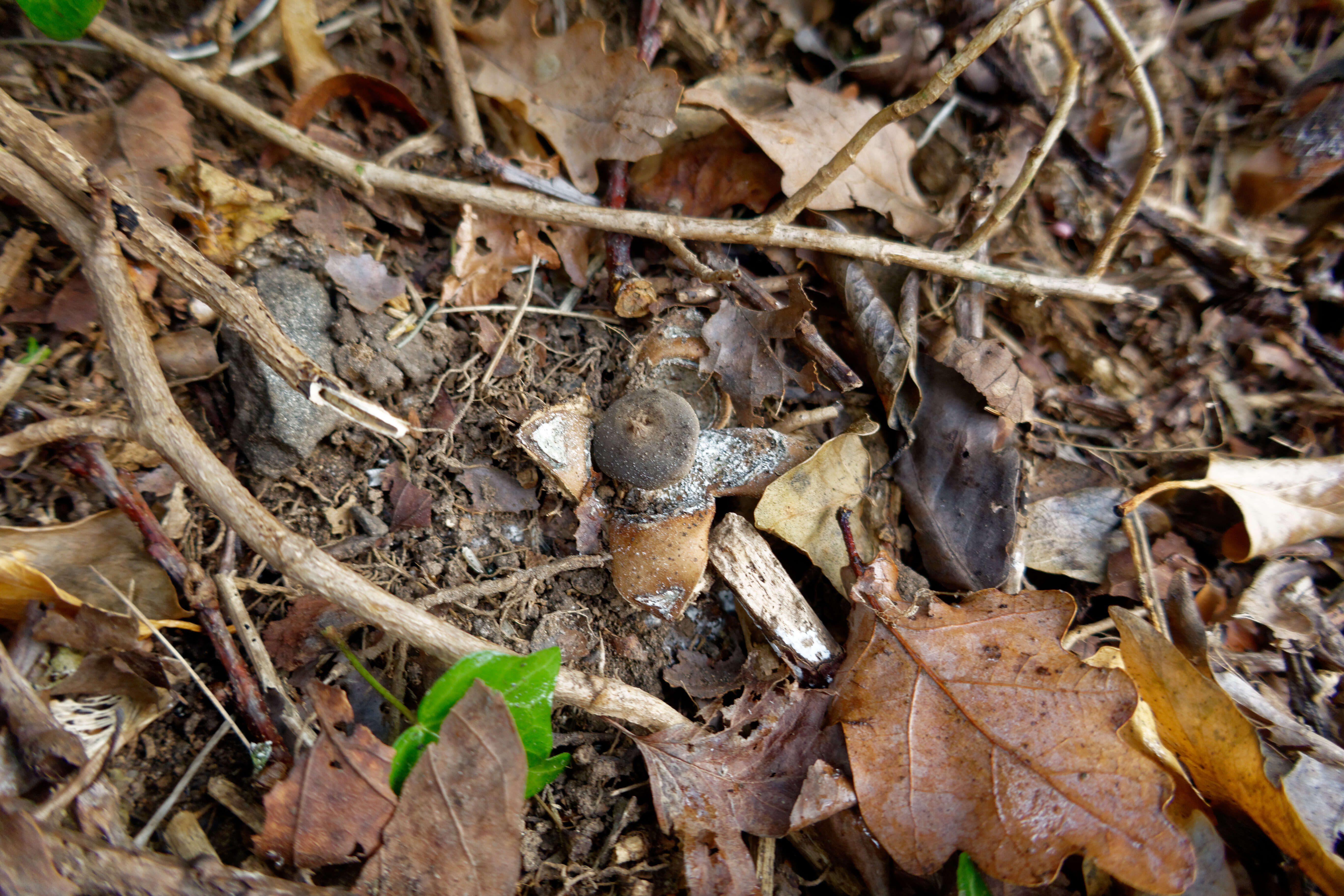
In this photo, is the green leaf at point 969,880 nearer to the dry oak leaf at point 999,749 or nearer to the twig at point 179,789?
the dry oak leaf at point 999,749

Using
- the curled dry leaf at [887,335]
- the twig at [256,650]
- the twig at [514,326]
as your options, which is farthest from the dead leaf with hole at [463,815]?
the curled dry leaf at [887,335]

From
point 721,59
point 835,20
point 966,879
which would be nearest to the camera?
point 966,879

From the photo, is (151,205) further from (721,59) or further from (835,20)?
(835,20)

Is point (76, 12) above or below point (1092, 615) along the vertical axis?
above

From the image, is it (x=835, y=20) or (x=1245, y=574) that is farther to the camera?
(x=835, y=20)

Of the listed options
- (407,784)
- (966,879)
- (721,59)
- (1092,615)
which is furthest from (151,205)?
(1092,615)

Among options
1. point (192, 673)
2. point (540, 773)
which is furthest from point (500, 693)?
point (192, 673)
